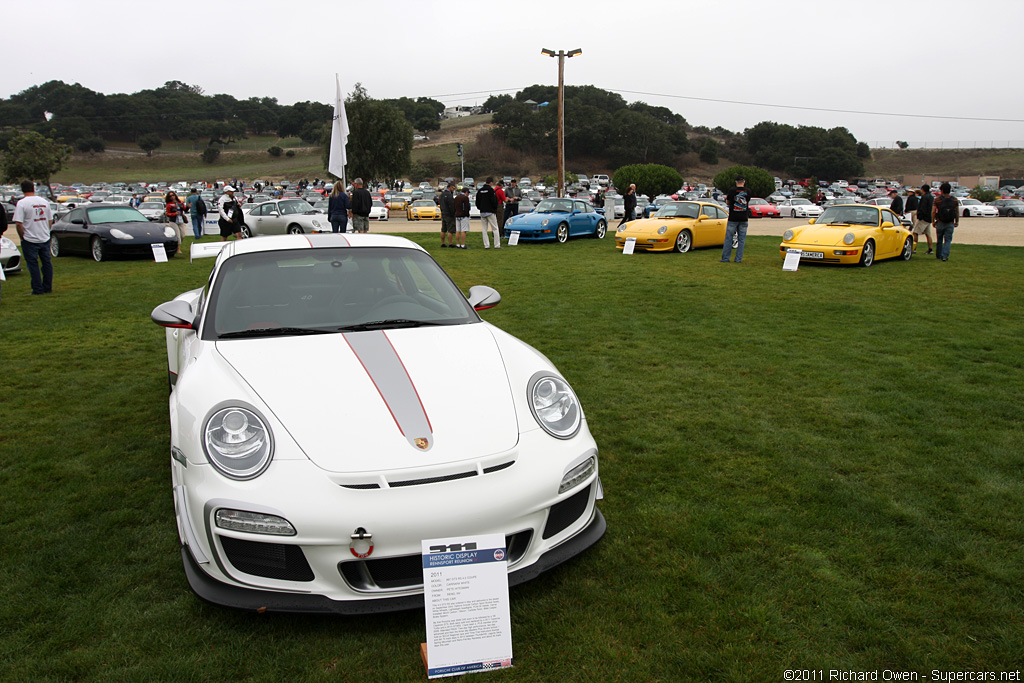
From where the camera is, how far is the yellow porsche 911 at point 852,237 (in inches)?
525

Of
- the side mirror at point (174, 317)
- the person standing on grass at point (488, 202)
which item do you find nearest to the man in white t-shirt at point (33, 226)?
the side mirror at point (174, 317)

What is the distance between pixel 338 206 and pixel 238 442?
13.5 metres

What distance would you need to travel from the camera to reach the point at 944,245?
48.2ft

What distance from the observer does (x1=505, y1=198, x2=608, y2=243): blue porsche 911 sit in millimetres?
19266

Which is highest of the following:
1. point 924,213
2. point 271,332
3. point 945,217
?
point 924,213

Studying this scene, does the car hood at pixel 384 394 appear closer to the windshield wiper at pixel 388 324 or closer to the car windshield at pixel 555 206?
the windshield wiper at pixel 388 324

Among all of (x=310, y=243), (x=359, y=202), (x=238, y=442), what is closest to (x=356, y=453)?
(x=238, y=442)

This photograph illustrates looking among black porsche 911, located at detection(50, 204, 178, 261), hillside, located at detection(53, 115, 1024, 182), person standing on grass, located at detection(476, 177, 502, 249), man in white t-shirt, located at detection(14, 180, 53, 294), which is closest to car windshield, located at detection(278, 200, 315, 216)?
black porsche 911, located at detection(50, 204, 178, 261)

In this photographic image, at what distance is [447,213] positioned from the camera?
1794cm

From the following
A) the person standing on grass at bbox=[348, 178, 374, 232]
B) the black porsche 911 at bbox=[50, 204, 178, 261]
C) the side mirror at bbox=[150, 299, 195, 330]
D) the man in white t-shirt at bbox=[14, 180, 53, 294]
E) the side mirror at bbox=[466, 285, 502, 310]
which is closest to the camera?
the side mirror at bbox=[150, 299, 195, 330]

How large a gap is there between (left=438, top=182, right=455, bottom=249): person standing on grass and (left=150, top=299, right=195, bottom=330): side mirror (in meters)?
14.0

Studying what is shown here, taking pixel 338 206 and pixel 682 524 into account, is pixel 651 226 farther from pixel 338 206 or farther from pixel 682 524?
pixel 682 524

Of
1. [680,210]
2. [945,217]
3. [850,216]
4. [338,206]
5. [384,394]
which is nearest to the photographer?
[384,394]

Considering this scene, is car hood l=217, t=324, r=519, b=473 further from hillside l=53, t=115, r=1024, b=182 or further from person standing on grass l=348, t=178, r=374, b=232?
hillside l=53, t=115, r=1024, b=182
